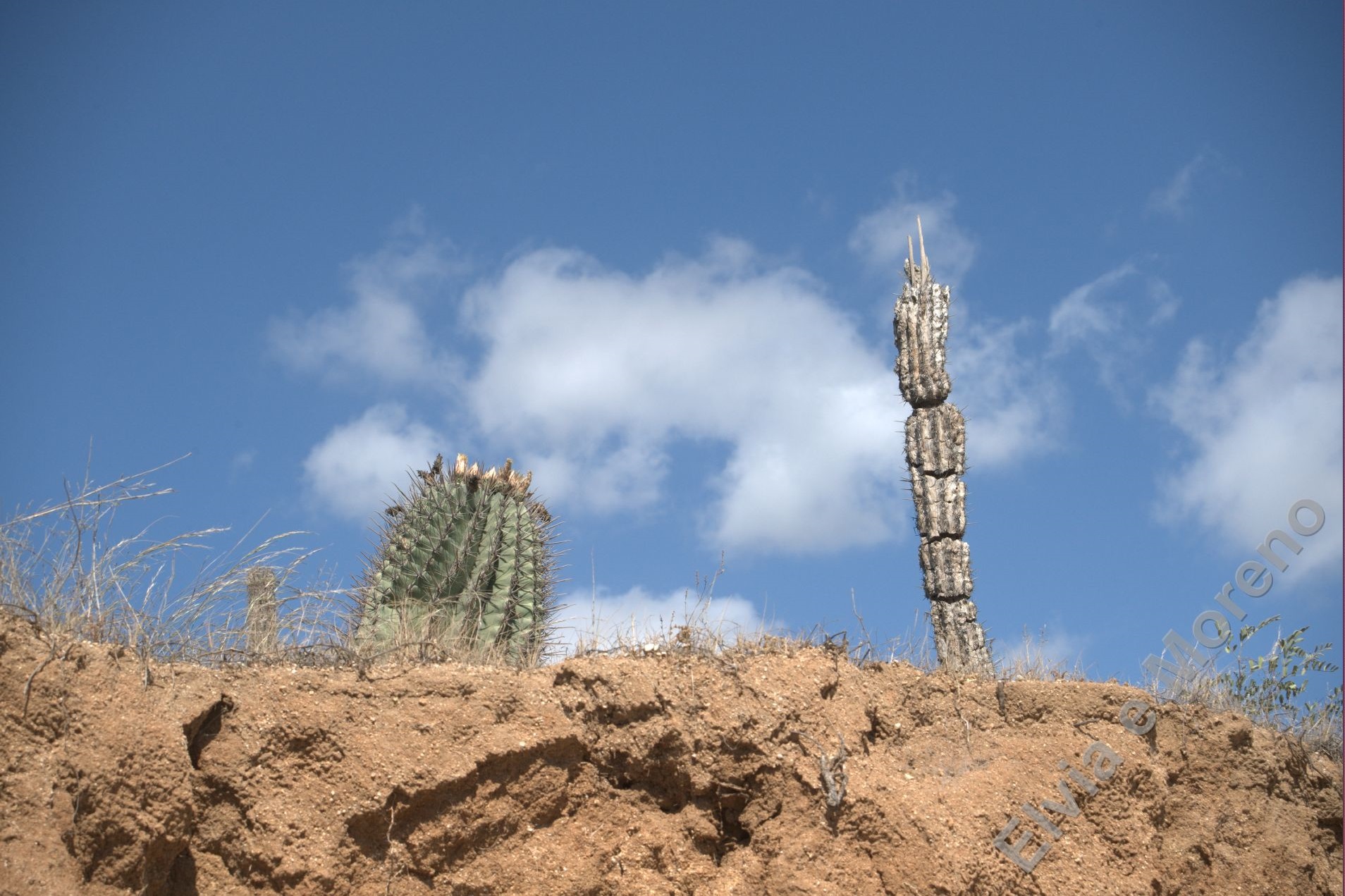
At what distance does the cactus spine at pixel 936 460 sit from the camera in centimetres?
873

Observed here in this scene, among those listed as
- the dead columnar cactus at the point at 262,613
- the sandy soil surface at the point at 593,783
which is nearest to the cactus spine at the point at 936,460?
the sandy soil surface at the point at 593,783

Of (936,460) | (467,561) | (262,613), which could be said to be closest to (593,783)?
(262,613)

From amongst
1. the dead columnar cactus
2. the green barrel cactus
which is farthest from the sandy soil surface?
the green barrel cactus

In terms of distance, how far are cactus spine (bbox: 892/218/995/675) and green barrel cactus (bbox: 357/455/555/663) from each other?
331 cm

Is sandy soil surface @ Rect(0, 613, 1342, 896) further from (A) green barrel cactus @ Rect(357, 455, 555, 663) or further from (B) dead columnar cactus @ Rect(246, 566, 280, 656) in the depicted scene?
(A) green barrel cactus @ Rect(357, 455, 555, 663)

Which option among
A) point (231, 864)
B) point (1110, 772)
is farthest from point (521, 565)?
point (1110, 772)

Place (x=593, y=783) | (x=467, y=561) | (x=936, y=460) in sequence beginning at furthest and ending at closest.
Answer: (x=936, y=460)
(x=467, y=561)
(x=593, y=783)

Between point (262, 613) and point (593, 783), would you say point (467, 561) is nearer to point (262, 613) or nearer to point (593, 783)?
point (262, 613)

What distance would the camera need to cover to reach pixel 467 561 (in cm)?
782

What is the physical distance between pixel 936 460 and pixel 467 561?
13.8 ft

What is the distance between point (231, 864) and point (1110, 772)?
4.23 metres

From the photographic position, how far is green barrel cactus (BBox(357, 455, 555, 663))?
→ 25.0ft

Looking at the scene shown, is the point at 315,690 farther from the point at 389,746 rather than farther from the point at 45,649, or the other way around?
the point at 45,649

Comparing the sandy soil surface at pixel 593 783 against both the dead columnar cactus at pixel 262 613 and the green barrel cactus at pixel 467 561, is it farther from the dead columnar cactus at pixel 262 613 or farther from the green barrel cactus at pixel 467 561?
the green barrel cactus at pixel 467 561
